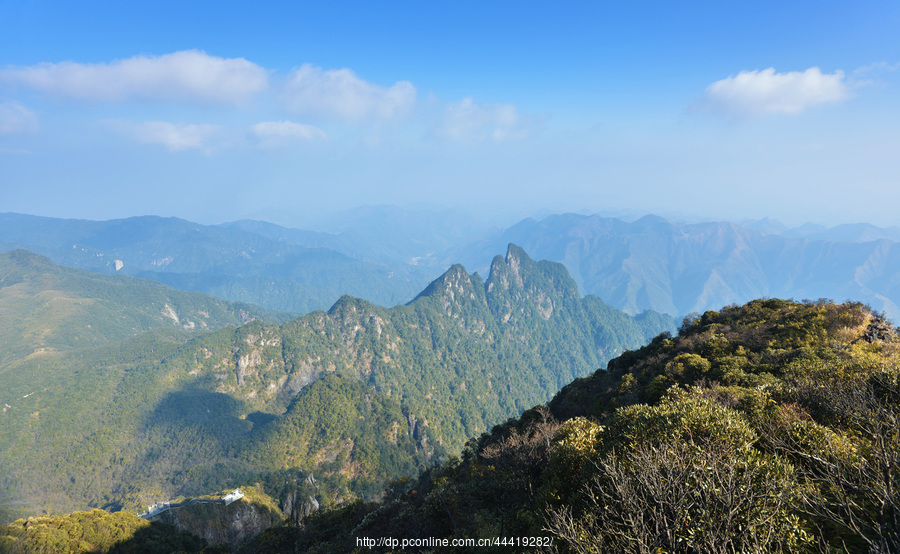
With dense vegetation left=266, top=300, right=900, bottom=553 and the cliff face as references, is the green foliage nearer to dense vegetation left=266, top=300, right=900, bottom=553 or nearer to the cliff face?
dense vegetation left=266, top=300, right=900, bottom=553

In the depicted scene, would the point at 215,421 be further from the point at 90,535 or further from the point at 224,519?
the point at 90,535

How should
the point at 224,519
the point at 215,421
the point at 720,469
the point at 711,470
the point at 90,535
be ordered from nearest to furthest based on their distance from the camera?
the point at 711,470, the point at 720,469, the point at 90,535, the point at 224,519, the point at 215,421

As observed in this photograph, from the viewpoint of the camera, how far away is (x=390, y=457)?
121688 millimetres

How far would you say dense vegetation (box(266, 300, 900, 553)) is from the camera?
9.34 meters

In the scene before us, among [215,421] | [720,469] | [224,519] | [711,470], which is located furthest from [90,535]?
[215,421]

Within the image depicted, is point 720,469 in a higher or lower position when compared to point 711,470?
lower

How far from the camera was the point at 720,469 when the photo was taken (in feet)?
36.1

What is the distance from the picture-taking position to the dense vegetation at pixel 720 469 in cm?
934

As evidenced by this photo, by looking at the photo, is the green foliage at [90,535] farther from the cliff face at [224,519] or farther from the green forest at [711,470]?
the cliff face at [224,519]

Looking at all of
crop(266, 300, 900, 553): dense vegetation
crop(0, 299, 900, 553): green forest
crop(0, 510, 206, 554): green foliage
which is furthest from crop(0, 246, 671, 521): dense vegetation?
crop(266, 300, 900, 553): dense vegetation

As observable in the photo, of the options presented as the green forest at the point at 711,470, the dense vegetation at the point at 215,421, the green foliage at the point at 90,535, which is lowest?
the dense vegetation at the point at 215,421

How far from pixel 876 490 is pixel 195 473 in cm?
14265

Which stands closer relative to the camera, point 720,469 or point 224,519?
point 720,469

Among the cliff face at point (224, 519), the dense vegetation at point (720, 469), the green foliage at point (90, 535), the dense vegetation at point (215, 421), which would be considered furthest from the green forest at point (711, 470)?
the dense vegetation at point (215, 421)
